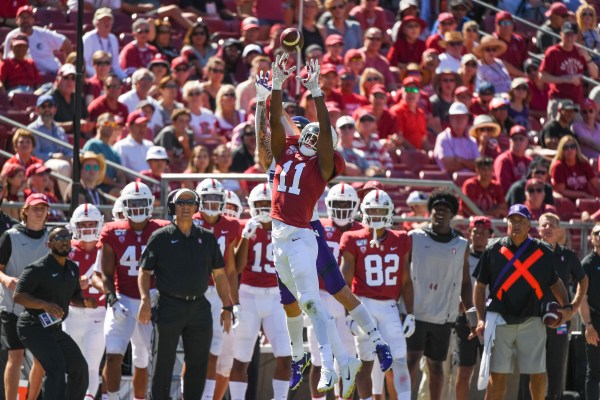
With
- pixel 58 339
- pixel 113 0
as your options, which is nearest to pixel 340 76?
pixel 113 0

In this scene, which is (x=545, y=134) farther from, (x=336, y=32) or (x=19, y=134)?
(x=19, y=134)

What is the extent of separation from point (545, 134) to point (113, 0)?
606cm

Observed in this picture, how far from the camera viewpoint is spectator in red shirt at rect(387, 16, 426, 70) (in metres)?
20.0

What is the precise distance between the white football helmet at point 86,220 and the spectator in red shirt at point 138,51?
473cm

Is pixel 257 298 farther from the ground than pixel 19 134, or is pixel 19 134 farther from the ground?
pixel 19 134

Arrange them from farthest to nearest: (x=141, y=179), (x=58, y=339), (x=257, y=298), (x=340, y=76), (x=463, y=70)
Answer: (x=463, y=70) → (x=340, y=76) → (x=141, y=179) → (x=257, y=298) → (x=58, y=339)

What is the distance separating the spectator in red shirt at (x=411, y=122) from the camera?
703 inches

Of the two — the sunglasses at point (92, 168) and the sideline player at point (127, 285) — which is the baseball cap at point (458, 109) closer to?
the sunglasses at point (92, 168)

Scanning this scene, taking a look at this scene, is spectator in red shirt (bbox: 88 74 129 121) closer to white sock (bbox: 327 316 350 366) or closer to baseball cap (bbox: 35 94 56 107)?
baseball cap (bbox: 35 94 56 107)

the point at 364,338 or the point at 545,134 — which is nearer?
the point at 364,338

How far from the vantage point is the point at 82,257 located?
14.0m

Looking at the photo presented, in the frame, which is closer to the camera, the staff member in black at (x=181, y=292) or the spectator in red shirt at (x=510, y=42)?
the staff member in black at (x=181, y=292)

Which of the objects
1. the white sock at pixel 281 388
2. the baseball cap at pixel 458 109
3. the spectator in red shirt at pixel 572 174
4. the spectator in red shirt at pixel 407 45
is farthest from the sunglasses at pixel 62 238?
the spectator in red shirt at pixel 407 45

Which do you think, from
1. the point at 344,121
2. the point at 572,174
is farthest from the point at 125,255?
the point at 572,174
